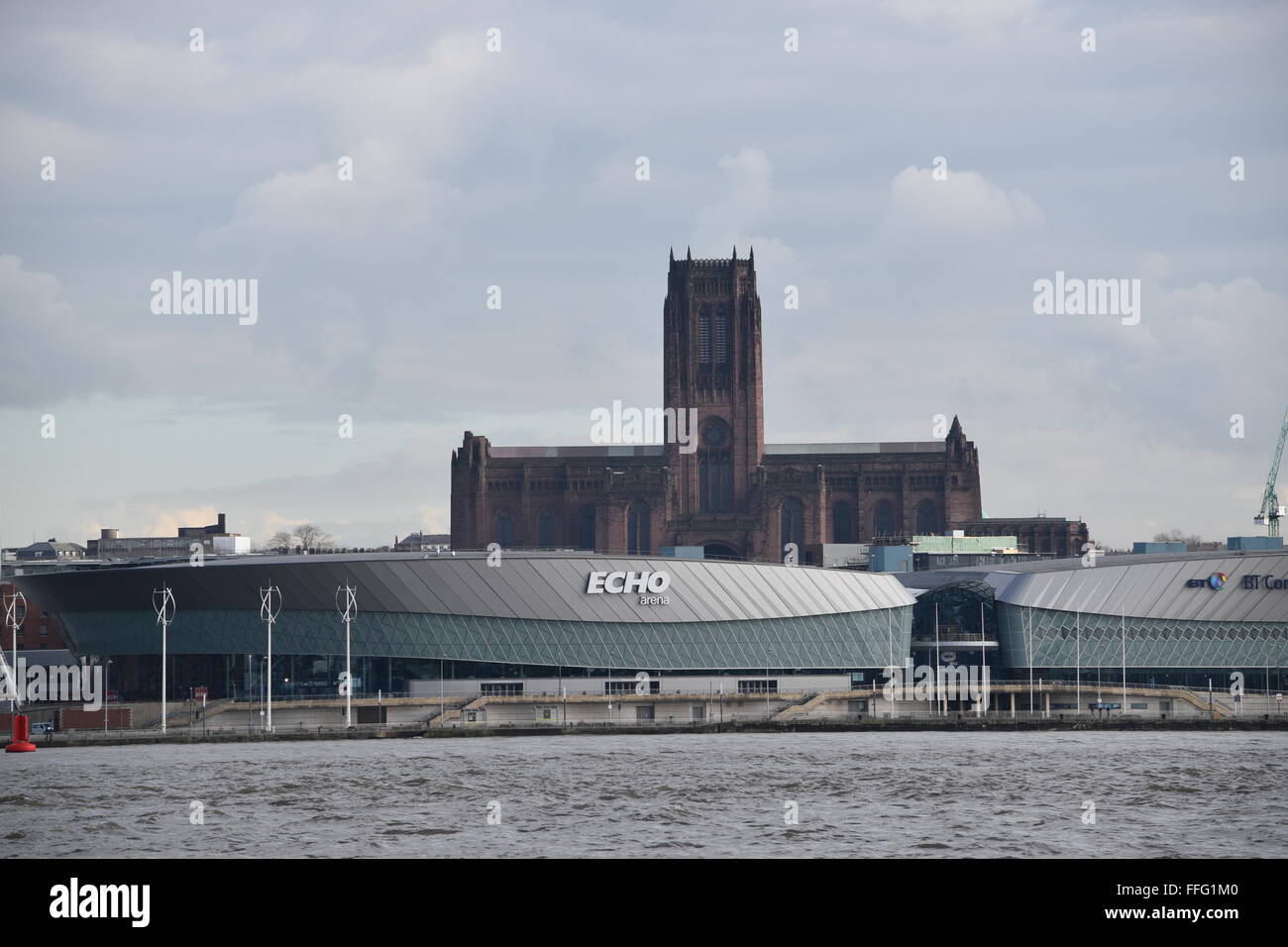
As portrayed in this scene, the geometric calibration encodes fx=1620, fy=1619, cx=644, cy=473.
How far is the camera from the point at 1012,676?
132 metres

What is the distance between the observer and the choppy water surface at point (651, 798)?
5072cm

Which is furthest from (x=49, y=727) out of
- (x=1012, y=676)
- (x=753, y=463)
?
(x=753, y=463)

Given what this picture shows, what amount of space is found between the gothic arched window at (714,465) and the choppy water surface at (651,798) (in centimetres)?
8793

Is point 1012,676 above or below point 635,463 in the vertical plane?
below

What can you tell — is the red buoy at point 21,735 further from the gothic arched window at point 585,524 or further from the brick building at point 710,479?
the gothic arched window at point 585,524

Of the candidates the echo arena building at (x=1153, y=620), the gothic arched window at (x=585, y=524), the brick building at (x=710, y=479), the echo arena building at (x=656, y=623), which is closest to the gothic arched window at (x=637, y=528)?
the brick building at (x=710, y=479)

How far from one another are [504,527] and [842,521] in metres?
37.7

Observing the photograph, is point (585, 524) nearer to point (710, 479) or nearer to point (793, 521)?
point (710, 479)

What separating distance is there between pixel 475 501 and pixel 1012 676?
69307mm

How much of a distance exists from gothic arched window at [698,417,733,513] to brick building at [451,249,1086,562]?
0.11 meters

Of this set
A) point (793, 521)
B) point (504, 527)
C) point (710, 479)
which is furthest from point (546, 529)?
point (793, 521)
